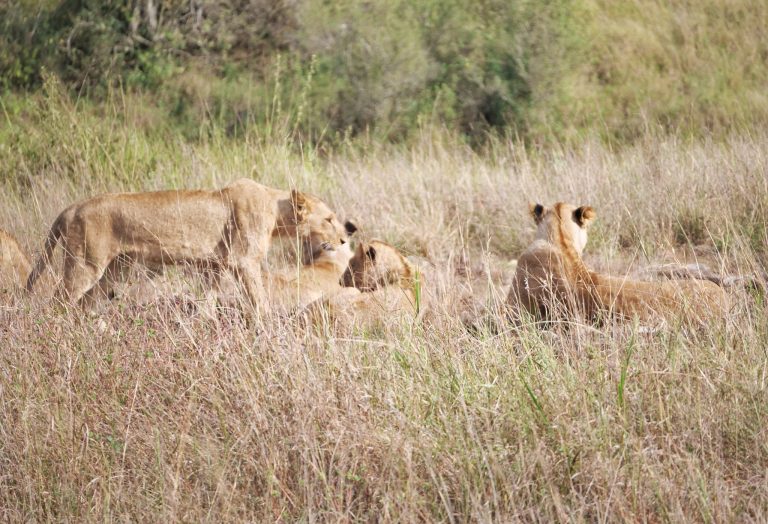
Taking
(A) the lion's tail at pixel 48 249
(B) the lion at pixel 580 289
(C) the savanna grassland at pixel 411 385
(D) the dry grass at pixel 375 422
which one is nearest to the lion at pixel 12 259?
(A) the lion's tail at pixel 48 249

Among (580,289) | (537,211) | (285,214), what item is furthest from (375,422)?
(285,214)

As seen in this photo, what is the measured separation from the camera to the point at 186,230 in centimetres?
669

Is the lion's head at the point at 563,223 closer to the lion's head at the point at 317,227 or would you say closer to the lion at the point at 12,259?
the lion's head at the point at 317,227

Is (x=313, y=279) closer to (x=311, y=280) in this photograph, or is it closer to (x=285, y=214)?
(x=311, y=280)

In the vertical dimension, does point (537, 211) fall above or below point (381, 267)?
above

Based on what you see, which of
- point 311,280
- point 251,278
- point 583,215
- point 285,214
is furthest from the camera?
point 285,214

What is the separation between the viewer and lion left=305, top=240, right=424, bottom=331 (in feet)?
19.1

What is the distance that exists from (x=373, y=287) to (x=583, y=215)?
1.49 m

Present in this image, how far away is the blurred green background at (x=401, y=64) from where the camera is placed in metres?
15.2

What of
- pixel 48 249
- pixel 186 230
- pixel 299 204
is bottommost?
pixel 48 249

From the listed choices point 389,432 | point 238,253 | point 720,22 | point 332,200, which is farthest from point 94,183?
point 720,22

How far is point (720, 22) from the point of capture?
61.5ft

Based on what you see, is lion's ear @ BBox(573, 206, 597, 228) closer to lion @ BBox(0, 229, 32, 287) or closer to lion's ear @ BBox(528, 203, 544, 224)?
lion's ear @ BBox(528, 203, 544, 224)

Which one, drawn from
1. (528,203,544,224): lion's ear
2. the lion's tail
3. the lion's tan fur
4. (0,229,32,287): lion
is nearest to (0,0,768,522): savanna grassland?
the lion's tail
